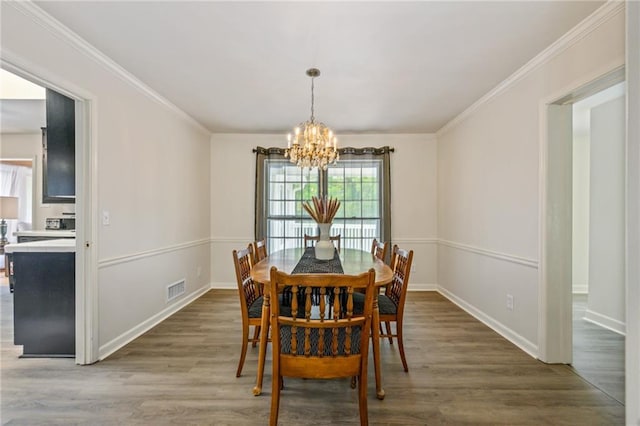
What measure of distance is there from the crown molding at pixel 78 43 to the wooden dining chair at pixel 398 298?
2.91 metres

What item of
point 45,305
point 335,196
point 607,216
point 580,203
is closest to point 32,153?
point 45,305

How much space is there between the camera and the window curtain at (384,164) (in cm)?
479

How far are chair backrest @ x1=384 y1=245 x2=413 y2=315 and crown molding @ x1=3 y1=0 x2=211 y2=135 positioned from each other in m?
2.91

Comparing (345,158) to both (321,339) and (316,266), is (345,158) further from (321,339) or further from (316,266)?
(321,339)

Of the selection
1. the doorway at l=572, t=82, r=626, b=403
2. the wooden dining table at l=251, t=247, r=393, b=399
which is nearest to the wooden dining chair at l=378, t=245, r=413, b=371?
the wooden dining table at l=251, t=247, r=393, b=399

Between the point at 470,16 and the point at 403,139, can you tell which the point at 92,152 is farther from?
the point at 403,139

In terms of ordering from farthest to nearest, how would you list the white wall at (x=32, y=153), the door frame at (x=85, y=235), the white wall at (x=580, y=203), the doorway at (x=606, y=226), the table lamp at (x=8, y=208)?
1. the white wall at (x=32, y=153)
2. the table lamp at (x=8, y=208)
3. the white wall at (x=580, y=203)
4. the doorway at (x=606, y=226)
5. the door frame at (x=85, y=235)

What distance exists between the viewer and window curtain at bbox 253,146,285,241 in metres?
4.82

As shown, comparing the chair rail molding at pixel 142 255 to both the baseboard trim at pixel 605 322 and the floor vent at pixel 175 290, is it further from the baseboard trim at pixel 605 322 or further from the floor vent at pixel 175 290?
the baseboard trim at pixel 605 322

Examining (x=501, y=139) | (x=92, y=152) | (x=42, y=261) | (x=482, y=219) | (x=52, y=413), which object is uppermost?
(x=501, y=139)

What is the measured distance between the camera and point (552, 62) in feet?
7.91

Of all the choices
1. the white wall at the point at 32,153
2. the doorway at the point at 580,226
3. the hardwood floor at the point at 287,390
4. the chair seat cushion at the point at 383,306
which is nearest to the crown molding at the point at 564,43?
the doorway at the point at 580,226

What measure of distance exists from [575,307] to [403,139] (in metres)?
3.21

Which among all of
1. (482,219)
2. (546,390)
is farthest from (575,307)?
(546,390)
